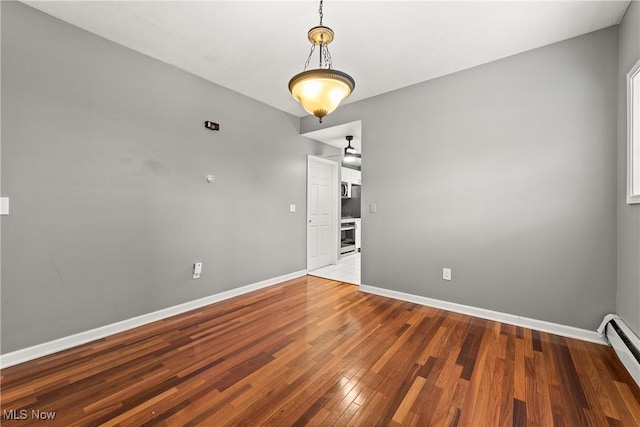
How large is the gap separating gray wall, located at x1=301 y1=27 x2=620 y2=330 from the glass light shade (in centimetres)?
181

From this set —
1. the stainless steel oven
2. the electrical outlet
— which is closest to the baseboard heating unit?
the electrical outlet

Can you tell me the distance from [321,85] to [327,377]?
206cm

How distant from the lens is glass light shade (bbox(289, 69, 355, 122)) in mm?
1719

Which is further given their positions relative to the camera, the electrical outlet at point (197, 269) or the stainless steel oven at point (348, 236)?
the stainless steel oven at point (348, 236)

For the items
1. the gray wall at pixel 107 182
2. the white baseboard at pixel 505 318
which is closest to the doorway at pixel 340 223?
the white baseboard at pixel 505 318

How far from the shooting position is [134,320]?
2631mm

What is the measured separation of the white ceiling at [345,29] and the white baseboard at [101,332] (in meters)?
2.75

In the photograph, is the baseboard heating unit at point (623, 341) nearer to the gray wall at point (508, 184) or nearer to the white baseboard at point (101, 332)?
the gray wall at point (508, 184)

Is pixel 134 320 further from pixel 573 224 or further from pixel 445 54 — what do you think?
pixel 573 224

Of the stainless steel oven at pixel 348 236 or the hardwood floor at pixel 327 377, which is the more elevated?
the stainless steel oven at pixel 348 236

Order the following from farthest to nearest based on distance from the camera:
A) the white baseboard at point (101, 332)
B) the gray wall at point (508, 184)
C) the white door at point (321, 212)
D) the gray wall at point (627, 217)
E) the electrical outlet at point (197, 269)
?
the white door at point (321, 212)
the electrical outlet at point (197, 269)
the gray wall at point (508, 184)
the white baseboard at point (101, 332)
the gray wall at point (627, 217)

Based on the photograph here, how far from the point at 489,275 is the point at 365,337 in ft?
5.15

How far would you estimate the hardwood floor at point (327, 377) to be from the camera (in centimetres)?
151

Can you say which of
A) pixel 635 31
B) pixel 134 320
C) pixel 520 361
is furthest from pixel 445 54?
pixel 134 320
